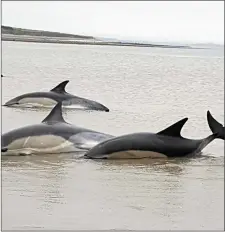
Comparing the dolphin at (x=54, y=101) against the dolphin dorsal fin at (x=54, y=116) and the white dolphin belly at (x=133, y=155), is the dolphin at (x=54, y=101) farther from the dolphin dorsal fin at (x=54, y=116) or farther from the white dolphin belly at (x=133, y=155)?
the white dolphin belly at (x=133, y=155)

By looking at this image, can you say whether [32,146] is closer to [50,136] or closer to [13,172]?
[50,136]

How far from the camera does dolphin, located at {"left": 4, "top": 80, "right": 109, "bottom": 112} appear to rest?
13.5 metres

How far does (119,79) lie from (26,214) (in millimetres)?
17370

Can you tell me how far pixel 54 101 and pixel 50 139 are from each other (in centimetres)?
542

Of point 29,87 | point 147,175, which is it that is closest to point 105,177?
point 147,175

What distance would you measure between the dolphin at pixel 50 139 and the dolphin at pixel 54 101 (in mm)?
4703

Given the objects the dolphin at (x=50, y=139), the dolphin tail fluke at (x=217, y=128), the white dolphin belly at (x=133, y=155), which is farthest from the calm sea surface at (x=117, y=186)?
the dolphin tail fluke at (x=217, y=128)

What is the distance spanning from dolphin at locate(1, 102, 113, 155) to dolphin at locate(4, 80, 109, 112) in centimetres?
470

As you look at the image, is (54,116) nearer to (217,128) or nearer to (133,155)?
→ (133,155)

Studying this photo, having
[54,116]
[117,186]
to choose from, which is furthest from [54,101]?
[117,186]

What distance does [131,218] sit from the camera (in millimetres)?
4969

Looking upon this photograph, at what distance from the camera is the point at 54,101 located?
13734 millimetres

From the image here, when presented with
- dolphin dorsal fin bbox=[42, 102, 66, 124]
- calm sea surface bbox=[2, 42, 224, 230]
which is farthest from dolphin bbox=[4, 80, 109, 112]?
dolphin dorsal fin bbox=[42, 102, 66, 124]

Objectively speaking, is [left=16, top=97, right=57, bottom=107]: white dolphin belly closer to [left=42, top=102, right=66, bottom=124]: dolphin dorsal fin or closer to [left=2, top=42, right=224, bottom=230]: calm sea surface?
[left=2, top=42, right=224, bottom=230]: calm sea surface
